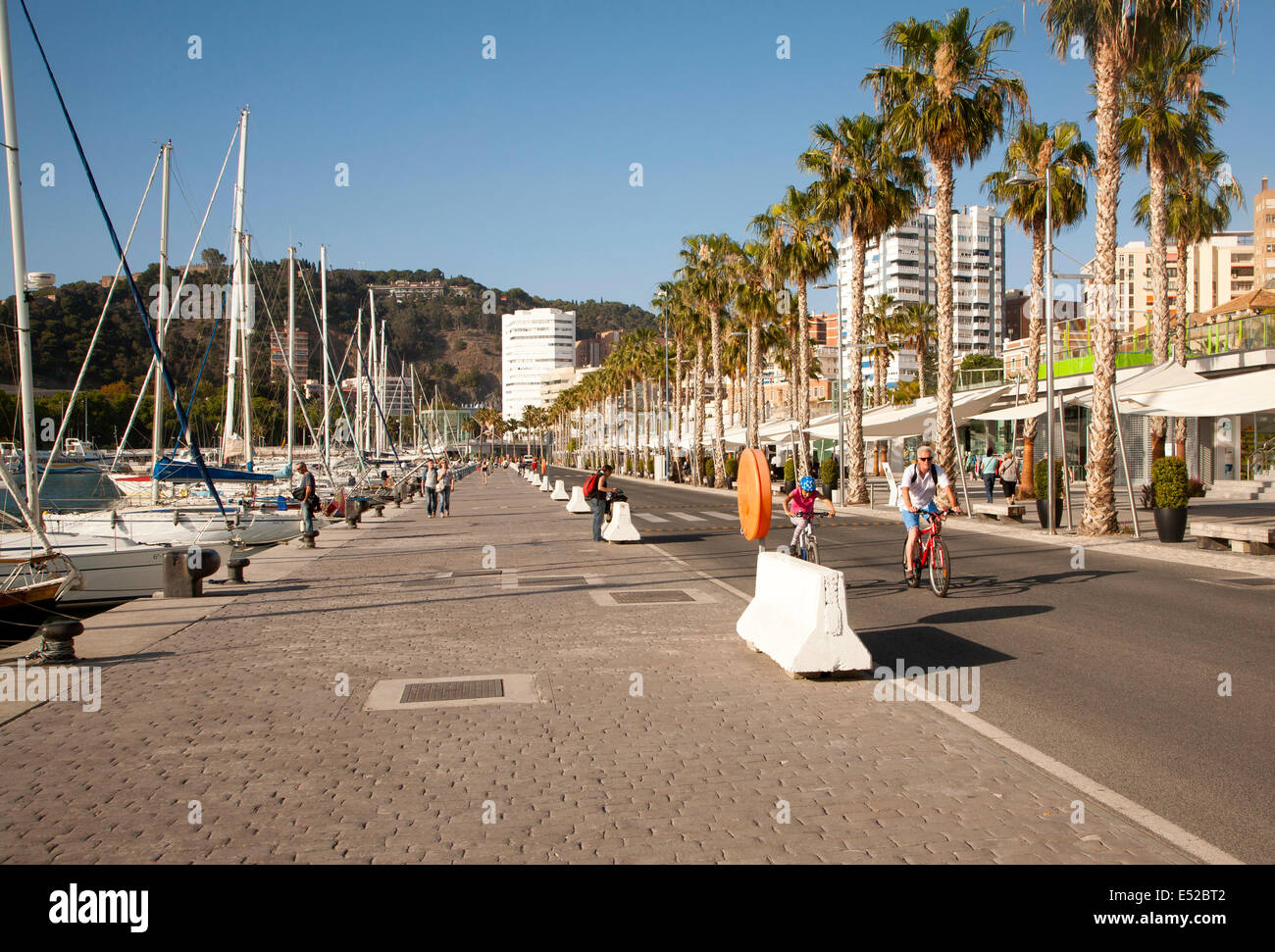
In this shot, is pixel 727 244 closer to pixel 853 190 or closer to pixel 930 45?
pixel 853 190

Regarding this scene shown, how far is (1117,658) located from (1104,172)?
53.1 ft

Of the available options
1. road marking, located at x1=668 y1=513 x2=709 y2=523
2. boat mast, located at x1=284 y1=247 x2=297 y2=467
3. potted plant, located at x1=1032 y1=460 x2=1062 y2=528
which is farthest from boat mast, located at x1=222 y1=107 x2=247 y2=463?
potted plant, located at x1=1032 y1=460 x2=1062 y2=528

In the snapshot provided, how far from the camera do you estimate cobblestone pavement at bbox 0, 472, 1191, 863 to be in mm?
4688

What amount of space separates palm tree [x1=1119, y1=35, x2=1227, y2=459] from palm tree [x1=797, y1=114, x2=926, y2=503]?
695 cm

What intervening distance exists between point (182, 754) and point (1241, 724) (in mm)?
6642

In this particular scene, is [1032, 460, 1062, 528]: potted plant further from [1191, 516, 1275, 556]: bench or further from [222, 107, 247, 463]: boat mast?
[222, 107, 247, 463]: boat mast

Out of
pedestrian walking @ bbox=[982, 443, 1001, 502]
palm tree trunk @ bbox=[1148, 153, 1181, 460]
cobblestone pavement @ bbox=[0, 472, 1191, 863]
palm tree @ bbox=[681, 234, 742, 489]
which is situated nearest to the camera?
cobblestone pavement @ bbox=[0, 472, 1191, 863]

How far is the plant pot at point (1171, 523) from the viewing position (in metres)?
19.6

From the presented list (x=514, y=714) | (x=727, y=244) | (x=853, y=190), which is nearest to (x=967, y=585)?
(x=514, y=714)

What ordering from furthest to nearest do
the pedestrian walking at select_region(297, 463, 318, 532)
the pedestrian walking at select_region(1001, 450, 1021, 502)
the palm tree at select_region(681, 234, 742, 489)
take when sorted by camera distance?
1. the palm tree at select_region(681, 234, 742, 489)
2. the pedestrian walking at select_region(1001, 450, 1021, 502)
3. the pedestrian walking at select_region(297, 463, 318, 532)

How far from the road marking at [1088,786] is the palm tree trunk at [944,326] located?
22.7 metres

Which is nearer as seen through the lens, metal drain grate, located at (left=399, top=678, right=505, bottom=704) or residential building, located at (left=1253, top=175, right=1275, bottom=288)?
metal drain grate, located at (left=399, top=678, right=505, bottom=704)

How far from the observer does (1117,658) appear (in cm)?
890

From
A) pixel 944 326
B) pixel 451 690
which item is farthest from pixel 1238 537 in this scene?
pixel 451 690
